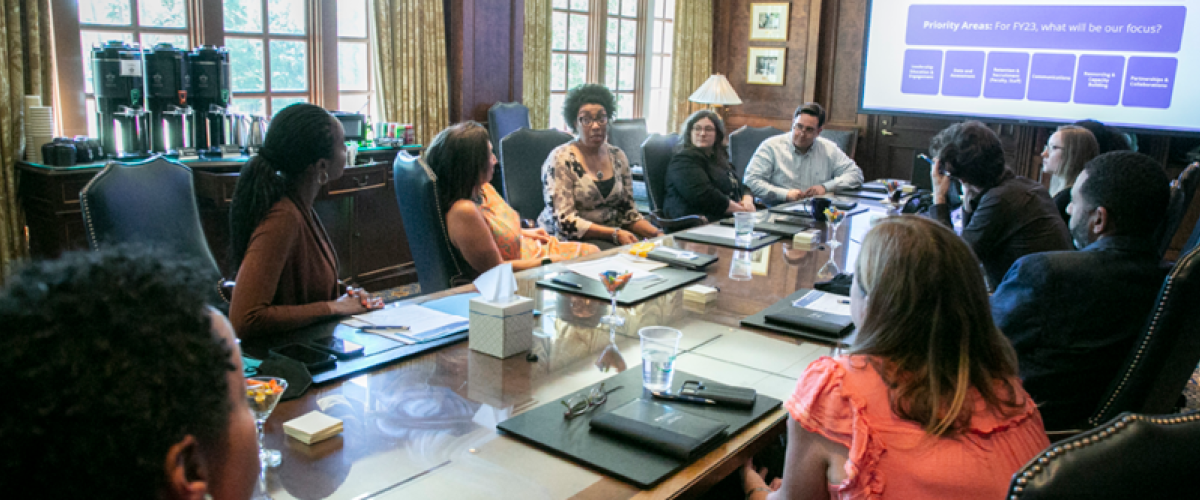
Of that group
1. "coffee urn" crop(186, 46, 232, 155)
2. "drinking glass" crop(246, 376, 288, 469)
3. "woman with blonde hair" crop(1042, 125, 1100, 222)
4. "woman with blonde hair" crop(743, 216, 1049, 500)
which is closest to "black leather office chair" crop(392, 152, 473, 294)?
"drinking glass" crop(246, 376, 288, 469)

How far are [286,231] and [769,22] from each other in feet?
20.8

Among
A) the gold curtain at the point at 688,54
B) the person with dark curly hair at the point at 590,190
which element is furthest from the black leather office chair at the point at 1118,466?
the gold curtain at the point at 688,54

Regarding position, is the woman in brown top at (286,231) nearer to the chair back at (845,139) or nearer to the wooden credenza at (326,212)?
the wooden credenza at (326,212)

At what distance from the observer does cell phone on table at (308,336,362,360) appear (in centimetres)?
175

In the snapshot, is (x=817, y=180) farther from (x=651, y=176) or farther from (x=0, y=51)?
(x=0, y=51)

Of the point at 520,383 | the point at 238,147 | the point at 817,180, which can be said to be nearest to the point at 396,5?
the point at 238,147

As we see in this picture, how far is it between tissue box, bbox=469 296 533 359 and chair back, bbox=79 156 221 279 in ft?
2.48

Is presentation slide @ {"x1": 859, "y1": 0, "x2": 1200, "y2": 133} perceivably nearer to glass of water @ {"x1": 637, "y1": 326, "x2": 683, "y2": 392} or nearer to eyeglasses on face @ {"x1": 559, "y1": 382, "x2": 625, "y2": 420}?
glass of water @ {"x1": 637, "y1": 326, "x2": 683, "y2": 392}

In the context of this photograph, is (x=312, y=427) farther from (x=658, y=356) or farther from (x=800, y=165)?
(x=800, y=165)

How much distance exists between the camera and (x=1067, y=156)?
11.9 ft

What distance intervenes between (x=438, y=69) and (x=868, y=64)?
377 cm

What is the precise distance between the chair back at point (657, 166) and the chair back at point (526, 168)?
57 cm

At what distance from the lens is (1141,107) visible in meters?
6.00

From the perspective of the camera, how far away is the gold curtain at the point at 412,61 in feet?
16.0
